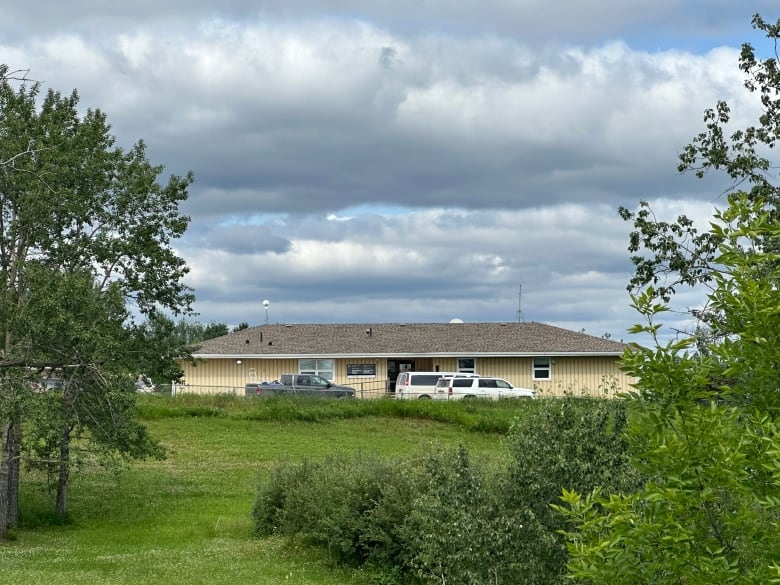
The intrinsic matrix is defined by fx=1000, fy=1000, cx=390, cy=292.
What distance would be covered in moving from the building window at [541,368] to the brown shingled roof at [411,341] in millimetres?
830

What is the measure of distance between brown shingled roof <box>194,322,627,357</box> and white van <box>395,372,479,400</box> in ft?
14.8

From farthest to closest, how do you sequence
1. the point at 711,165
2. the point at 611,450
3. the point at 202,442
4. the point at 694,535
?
the point at 202,442 → the point at 711,165 → the point at 611,450 → the point at 694,535

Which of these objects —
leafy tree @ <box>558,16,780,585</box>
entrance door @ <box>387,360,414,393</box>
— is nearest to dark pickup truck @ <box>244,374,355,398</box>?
entrance door @ <box>387,360,414,393</box>

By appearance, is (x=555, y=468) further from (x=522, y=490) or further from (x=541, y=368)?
(x=541, y=368)

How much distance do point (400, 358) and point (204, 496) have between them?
30938 mm

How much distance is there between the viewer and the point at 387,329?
61.3m

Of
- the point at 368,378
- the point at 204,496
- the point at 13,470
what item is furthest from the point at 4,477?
the point at 368,378

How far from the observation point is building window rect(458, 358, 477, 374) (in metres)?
57.2

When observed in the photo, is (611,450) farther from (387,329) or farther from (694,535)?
(387,329)

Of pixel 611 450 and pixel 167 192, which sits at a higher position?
pixel 167 192

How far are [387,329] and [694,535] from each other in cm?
5526

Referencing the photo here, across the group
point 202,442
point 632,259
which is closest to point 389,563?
point 632,259

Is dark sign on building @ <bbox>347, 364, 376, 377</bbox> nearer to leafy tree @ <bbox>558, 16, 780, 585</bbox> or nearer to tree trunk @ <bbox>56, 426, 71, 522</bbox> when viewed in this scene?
tree trunk @ <bbox>56, 426, 71, 522</bbox>

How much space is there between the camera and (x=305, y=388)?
50.8 meters
